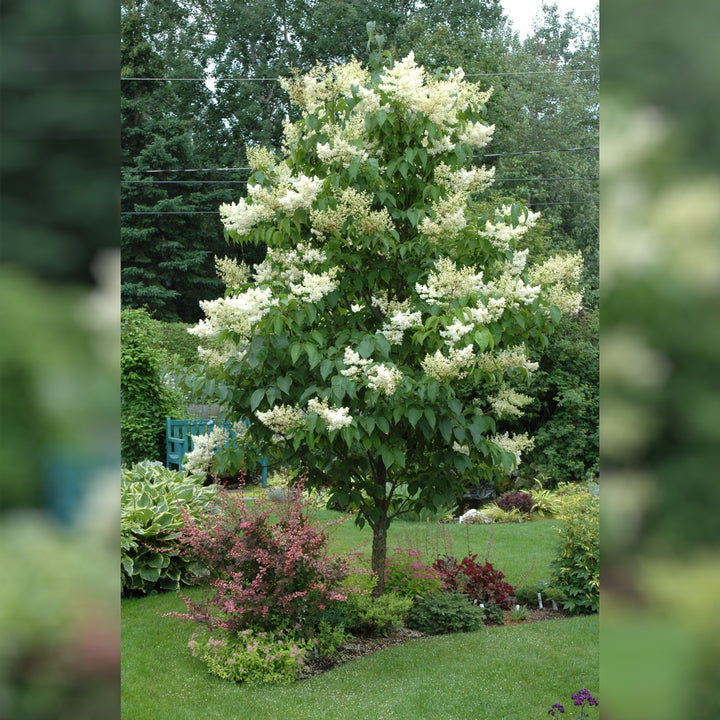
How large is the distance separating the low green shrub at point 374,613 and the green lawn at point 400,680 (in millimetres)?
205

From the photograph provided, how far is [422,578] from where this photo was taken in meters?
4.75

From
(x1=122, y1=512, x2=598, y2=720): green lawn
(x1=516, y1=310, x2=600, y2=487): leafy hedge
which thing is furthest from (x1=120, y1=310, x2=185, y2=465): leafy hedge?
(x1=516, y1=310, x2=600, y2=487): leafy hedge

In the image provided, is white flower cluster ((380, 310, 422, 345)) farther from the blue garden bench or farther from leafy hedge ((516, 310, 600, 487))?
leafy hedge ((516, 310, 600, 487))

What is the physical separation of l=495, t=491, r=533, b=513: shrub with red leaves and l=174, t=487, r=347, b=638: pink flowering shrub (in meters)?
4.39

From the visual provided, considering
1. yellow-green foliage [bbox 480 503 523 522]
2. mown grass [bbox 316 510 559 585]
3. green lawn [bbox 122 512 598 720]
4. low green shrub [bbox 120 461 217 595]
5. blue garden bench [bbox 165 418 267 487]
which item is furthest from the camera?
blue garden bench [bbox 165 418 267 487]

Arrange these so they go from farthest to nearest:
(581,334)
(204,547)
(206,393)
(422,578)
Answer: (581,334) < (422,578) < (204,547) < (206,393)

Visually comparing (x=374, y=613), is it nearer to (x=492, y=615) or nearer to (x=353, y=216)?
(x=492, y=615)

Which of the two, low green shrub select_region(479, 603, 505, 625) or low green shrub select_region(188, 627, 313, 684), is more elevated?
low green shrub select_region(188, 627, 313, 684)

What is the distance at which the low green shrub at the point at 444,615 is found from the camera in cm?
431

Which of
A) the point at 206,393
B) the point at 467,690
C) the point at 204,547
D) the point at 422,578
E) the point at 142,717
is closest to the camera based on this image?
the point at 142,717

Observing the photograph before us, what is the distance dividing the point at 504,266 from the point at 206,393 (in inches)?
69.5
